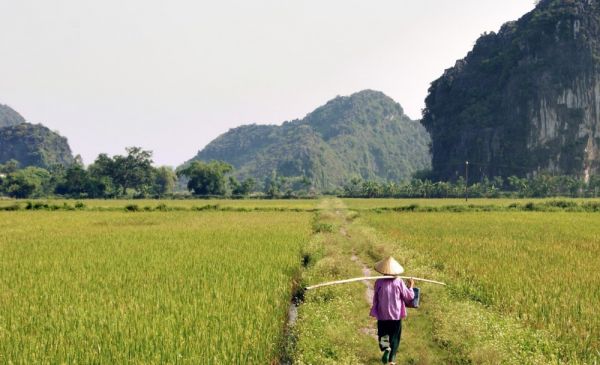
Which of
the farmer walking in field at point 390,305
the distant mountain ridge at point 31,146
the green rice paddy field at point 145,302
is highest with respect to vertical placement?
the distant mountain ridge at point 31,146

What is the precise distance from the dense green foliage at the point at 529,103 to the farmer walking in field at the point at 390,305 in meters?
113

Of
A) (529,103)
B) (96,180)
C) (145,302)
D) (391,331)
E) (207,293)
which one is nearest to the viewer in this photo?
(391,331)

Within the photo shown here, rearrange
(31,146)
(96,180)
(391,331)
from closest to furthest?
(391,331) < (96,180) < (31,146)

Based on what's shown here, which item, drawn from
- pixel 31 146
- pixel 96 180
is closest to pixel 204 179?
pixel 96 180

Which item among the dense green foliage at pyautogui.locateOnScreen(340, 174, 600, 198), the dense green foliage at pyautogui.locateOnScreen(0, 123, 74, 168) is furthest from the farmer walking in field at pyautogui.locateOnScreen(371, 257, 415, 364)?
the dense green foliage at pyautogui.locateOnScreen(0, 123, 74, 168)

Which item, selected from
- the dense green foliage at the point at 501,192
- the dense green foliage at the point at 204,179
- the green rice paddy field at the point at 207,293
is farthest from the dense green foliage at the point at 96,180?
the green rice paddy field at the point at 207,293

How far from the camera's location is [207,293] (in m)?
7.80

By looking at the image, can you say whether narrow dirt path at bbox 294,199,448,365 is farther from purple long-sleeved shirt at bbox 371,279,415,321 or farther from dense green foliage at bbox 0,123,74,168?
dense green foliage at bbox 0,123,74,168

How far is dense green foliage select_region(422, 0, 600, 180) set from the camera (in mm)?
102438

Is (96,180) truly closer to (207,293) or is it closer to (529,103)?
(207,293)

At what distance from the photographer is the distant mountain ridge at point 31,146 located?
17650 cm

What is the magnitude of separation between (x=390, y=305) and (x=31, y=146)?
706ft

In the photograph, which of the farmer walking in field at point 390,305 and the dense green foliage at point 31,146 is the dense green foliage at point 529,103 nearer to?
the farmer walking in field at point 390,305

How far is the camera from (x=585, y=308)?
7094mm
